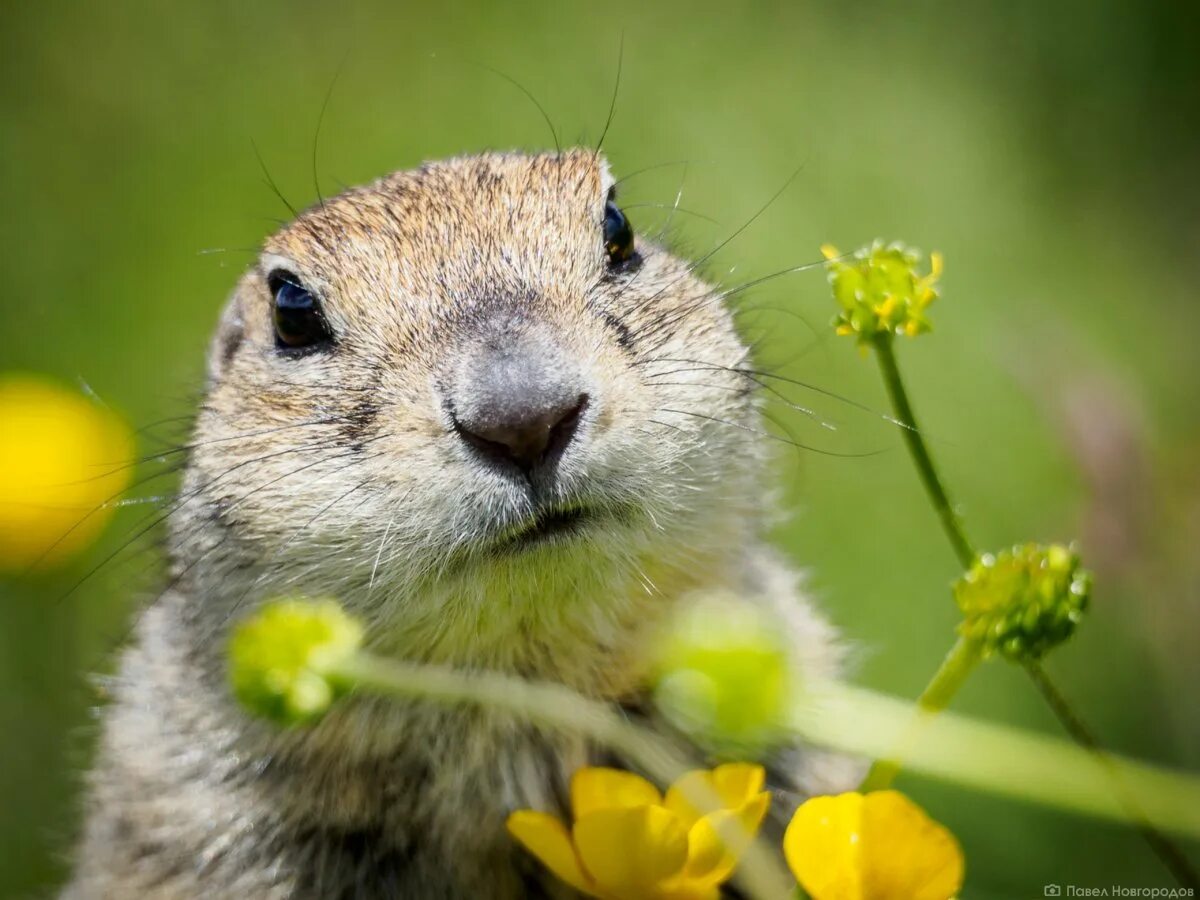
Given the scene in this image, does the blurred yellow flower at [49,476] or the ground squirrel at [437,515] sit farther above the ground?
the blurred yellow flower at [49,476]

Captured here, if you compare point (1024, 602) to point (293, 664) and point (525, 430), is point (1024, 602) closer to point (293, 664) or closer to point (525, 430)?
point (293, 664)

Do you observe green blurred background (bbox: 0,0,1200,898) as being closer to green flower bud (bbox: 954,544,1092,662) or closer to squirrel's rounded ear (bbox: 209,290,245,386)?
squirrel's rounded ear (bbox: 209,290,245,386)

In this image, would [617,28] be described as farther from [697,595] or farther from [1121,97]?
[697,595]

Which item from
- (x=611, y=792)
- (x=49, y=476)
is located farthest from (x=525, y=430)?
(x=49, y=476)

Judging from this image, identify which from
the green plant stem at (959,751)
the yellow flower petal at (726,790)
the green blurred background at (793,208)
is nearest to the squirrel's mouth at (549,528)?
the yellow flower petal at (726,790)

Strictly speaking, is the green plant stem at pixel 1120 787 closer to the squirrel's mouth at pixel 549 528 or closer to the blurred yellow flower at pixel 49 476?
the squirrel's mouth at pixel 549 528

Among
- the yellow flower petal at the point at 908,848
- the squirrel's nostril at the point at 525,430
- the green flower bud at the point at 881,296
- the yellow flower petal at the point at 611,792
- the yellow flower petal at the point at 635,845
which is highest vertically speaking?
the squirrel's nostril at the point at 525,430
